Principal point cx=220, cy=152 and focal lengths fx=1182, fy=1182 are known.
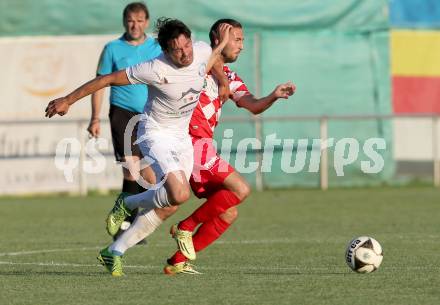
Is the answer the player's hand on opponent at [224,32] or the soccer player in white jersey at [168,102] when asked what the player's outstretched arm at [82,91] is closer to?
the soccer player in white jersey at [168,102]

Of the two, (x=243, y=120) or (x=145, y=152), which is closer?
(x=145, y=152)

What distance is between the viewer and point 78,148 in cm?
1911

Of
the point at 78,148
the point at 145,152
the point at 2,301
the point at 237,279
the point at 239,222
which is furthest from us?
the point at 78,148

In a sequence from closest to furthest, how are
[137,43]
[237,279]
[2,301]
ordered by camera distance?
[2,301] < [237,279] < [137,43]

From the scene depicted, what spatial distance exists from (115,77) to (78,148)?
10.7 m

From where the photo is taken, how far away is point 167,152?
877cm

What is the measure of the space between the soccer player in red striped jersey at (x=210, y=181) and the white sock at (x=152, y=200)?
34cm

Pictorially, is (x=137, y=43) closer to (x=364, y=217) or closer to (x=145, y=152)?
(x=145, y=152)

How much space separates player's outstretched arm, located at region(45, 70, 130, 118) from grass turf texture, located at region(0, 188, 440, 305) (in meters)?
1.21

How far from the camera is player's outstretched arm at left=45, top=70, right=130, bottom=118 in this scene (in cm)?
818

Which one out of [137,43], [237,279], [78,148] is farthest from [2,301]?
[78,148]

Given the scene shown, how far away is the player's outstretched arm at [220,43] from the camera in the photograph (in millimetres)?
8867

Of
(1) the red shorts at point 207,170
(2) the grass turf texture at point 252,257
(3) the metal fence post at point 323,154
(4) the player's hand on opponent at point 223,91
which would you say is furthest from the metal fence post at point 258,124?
(1) the red shorts at point 207,170

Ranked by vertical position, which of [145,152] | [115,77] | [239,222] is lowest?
[239,222]
